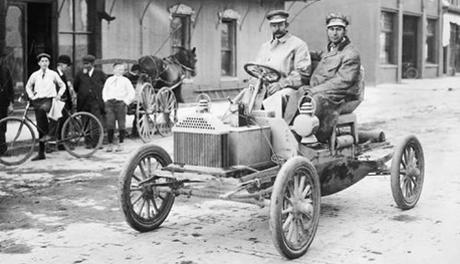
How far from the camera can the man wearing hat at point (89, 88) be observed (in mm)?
12875

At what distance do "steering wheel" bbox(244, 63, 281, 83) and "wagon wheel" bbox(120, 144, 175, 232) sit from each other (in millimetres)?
1185

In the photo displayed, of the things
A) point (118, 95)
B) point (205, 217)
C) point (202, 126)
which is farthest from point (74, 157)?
point (202, 126)

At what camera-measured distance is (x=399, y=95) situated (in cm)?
2712

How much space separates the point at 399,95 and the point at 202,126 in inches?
872

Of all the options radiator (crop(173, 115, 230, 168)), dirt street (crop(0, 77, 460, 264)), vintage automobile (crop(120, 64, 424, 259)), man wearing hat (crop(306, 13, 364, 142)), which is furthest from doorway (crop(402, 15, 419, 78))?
radiator (crop(173, 115, 230, 168))

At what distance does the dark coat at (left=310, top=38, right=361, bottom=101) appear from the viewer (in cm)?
706

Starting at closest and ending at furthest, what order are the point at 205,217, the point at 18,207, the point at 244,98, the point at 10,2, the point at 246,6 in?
the point at 244,98 → the point at 205,217 → the point at 18,207 → the point at 10,2 → the point at 246,6

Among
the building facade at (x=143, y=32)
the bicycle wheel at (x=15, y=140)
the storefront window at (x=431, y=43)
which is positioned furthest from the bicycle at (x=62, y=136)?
the storefront window at (x=431, y=43)

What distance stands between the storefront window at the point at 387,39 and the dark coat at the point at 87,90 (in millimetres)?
22825

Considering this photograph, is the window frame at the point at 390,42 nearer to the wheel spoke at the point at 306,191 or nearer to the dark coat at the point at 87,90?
the dark coat at the point at 87,90

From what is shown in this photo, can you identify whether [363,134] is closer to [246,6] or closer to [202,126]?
[202,126]

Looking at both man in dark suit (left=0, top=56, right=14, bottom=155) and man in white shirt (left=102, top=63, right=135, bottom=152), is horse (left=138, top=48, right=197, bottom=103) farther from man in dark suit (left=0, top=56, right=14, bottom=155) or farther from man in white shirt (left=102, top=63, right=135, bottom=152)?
man in dark suit (left=0, top=56, right=14, bottom=155)

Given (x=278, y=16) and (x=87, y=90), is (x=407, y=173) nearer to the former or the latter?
(x=278, y=16)

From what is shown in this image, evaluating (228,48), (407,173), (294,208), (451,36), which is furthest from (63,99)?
(451,36)
